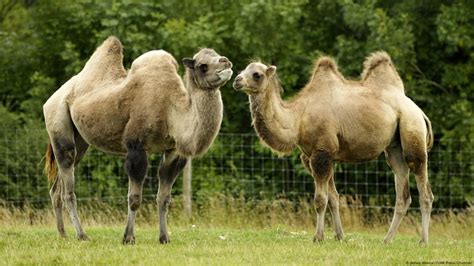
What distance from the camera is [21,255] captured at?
30.7 ft

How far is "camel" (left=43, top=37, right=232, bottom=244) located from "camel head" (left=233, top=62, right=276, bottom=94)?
0.47m

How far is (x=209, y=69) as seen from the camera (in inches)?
419

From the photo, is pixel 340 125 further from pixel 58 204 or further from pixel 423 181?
pixel 58 204

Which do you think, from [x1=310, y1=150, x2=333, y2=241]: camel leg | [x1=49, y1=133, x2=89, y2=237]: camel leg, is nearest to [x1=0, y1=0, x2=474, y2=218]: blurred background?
[x1=49, y1=133, x2=89, y2=237]: camel leg

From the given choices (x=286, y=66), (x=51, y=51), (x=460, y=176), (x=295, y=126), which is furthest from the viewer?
(x=51, y=51)

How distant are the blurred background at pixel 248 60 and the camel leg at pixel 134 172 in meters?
6.32

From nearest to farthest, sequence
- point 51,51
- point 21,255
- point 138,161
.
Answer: point 21,255 → point 138,161 → point 51,51

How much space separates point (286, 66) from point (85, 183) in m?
4.88

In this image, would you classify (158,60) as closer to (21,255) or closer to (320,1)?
(21,255)

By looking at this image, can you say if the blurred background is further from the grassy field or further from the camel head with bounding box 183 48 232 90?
the camel head with bounding box 183 48 232 90

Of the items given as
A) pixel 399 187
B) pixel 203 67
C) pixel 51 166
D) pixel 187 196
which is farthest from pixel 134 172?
pixel 187 196

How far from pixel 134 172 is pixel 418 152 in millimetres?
3496

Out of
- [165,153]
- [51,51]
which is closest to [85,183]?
[51,51]

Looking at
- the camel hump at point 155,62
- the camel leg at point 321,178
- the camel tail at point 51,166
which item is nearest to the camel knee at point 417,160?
the camel leg at point 321,178
